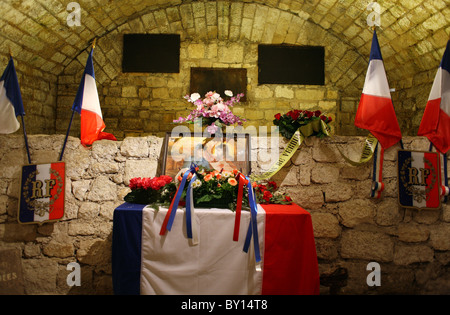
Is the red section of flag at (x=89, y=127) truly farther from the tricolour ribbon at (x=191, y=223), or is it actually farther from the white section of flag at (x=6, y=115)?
the tricolour ribbon at (x=191, y=223)

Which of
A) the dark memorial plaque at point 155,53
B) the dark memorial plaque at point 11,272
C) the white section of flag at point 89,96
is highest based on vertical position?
the dark memorial plaque at point 155,53

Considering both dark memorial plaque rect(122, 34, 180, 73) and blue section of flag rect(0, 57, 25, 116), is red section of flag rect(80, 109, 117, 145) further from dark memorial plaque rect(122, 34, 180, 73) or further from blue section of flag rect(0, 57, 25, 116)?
dark memorial plaque rect(122, 34, 180, 73)

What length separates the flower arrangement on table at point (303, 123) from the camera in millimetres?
2465

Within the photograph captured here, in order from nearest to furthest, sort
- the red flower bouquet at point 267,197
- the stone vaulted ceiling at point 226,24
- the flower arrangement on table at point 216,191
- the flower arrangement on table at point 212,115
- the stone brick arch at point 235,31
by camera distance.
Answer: the flower arrangement on table at point 216,191
the red flower bouquet at point 267,197
the flower arrangement on table at point 212,115
the stone vaulted ceiling at point 226,24
the stone brick arch at point 235,31

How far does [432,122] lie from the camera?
7.87ft

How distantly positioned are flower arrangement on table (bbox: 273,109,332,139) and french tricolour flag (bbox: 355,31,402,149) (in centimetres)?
32

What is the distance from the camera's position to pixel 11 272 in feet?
7.68

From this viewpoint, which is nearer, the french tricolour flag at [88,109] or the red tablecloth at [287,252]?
the red tablecloth at [287,252]

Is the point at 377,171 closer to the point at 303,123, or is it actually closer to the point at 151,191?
the point at 303,123

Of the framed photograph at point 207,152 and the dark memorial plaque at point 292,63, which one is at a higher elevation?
the dark memorial plaque at point 292,63

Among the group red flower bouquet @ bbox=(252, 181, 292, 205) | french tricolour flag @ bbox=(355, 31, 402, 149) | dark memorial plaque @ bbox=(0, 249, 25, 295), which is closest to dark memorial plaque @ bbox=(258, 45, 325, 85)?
french tricolour flag @ bbox=(355, 31, 402, 149)

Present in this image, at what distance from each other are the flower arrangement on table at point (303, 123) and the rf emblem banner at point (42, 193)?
213 centimetres

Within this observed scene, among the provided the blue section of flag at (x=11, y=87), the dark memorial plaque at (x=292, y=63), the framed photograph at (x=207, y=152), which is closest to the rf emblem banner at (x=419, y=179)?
the framed photograph at (x=207, y=152)

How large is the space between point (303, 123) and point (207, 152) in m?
0.96
